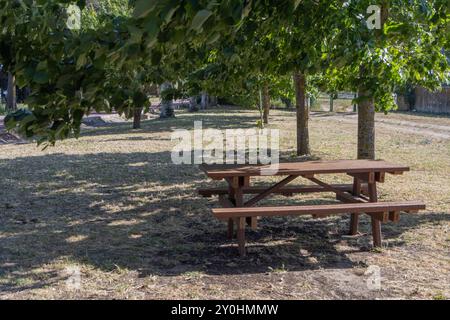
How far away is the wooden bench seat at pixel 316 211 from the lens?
201 inches

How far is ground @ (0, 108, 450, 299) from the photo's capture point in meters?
4.61

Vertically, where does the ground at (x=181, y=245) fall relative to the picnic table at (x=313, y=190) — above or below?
below

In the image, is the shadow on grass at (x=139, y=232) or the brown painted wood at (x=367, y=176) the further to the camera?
the brown painted wood at (x=367, y=176)

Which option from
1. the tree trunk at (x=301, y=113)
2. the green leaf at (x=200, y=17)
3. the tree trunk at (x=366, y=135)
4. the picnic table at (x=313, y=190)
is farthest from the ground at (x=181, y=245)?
the tree trunk at (x=301, y=113)

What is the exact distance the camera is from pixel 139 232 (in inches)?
257

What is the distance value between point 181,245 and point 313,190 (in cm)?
150

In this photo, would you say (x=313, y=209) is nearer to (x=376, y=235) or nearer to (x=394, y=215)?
(x=394, y=215)

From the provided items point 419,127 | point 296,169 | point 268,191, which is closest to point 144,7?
point 296,169

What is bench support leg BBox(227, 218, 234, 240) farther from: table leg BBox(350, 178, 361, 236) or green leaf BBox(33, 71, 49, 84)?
green leaf BBox(33, 71, 49, 84)

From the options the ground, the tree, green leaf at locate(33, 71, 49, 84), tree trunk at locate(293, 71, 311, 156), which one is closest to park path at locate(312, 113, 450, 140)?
tree trunk at locate(293, 71, 311, 156)

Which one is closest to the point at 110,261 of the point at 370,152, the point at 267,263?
the point at 267,263

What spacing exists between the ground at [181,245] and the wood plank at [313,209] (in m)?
0.45

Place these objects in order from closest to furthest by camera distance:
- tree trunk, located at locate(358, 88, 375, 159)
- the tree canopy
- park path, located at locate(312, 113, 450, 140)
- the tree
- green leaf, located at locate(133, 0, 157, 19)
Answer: green leaf, located at locate(133, 0, 157, 19)
the tree canopy
the tree
tree trunk, located at locate(358, 88, 375, 159)
park path, located at locate(312, 113, 450, 140)

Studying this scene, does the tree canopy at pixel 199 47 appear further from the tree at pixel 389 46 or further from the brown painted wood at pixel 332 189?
the brown painted wood at pixel 332 189
